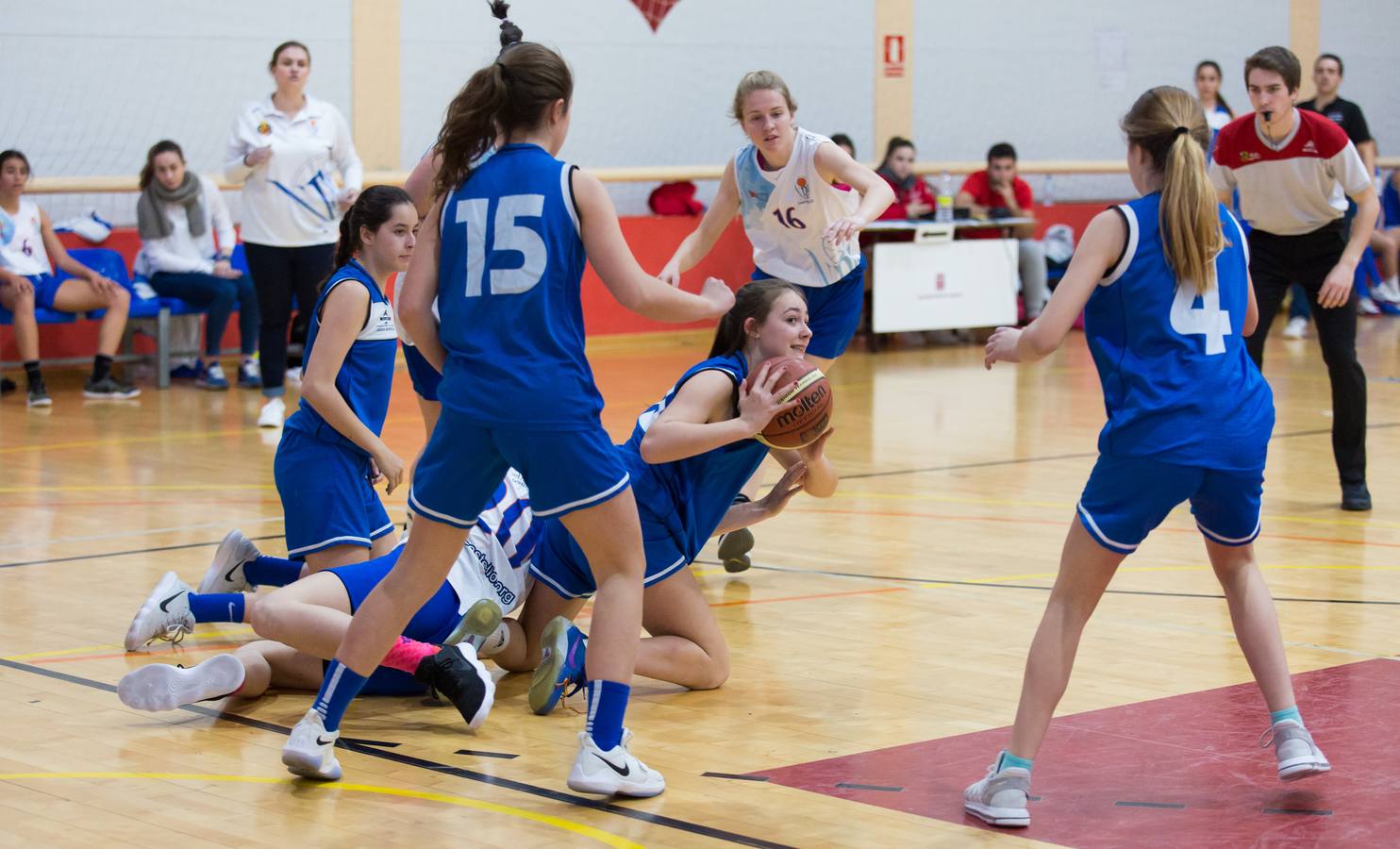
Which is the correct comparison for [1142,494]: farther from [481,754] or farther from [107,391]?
[107,391]

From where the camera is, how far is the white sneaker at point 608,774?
13.2 feet

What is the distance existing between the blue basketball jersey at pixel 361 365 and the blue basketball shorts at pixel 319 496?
0.04 metres

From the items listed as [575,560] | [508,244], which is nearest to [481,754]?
[575,560]

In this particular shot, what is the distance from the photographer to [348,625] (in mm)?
4367

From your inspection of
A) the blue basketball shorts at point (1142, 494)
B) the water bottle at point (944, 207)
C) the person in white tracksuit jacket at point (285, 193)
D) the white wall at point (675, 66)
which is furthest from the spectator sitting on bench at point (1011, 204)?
the blue basketball shorts at point (1142, 494)

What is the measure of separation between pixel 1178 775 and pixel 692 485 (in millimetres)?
1530

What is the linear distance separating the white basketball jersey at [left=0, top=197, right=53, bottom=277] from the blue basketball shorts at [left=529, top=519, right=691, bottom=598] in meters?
7.73

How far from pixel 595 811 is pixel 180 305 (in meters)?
9.20

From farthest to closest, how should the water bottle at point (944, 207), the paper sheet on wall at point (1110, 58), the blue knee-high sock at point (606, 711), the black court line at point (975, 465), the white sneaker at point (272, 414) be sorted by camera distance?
1. the paper sheet on wall at point (1110, 58)
2. the water bottle at point (944, 207)
3. the white sneaker at point (272, 414)
4. the black court line at point (975, 465)
5. the blue knee-high sock at point (606, 711)

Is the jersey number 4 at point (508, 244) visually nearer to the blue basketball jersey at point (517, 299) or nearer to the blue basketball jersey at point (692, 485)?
the blue basketball jersey at point (517, 299)

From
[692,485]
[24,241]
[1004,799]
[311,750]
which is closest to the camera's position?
[1004,799]

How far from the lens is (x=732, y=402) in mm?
4852

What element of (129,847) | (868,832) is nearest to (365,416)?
(129,847)

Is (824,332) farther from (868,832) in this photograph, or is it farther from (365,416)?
(868,832)
